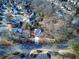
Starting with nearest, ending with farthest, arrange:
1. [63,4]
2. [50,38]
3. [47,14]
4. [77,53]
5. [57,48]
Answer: [77,53] → [57,48] → [50,38] → [47,14] → [63,4]

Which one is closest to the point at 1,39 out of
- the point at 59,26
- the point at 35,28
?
the point at 35,28

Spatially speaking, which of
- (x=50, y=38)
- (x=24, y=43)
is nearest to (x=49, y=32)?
(x=50, y=38)

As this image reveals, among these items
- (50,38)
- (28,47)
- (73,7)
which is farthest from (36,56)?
(73,7)

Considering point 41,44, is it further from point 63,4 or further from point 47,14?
point 63,4

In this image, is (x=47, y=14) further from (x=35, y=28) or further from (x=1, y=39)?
(x=1, y=39)

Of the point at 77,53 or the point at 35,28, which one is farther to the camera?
the point at 35,28

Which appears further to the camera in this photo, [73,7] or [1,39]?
[73,7]

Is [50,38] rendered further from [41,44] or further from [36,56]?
[36,56]

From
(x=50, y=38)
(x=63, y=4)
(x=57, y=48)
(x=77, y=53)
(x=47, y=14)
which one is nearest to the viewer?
(x=77, y=53)
